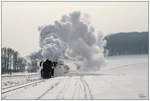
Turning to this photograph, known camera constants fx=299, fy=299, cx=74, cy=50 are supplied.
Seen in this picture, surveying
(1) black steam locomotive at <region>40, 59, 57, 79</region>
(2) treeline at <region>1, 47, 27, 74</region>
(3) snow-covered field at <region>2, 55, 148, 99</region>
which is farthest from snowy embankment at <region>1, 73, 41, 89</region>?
(2) treeline at <region>1, 47, 27, 74</region>

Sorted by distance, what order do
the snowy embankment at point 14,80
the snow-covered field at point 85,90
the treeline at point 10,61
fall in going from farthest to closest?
the treeline at point 10,61 < the snowy embankment at point 14,80 < the snow-covered field at point 85,90

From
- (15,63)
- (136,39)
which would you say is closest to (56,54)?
(15,63)

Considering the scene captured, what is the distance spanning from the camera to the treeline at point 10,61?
96000mm

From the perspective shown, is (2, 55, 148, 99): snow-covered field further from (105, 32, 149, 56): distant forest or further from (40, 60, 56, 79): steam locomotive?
(105, 32, 149, 56): distant forest

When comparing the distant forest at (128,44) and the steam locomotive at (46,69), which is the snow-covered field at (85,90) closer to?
the steam locomotive at (46,69)

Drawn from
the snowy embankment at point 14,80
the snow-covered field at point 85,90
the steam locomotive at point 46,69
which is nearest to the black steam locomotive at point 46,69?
the steam locomotive at point 46,69

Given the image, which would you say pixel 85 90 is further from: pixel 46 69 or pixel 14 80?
pixel 46 69

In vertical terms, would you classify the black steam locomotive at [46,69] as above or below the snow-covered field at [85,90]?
above

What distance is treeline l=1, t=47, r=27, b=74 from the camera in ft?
315

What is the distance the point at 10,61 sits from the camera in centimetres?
10125

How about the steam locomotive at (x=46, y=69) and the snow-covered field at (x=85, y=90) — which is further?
the steam locomotive at (x=46, y=69)

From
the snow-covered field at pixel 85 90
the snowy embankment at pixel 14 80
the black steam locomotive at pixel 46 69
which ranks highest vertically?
the black steam locomotive at pixel 46 69

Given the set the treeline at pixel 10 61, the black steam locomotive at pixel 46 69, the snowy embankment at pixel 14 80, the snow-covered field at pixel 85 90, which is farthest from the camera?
the treeline at pixel 10 61

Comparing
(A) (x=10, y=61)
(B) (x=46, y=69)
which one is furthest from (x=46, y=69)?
(A) (x=10, y=61)
